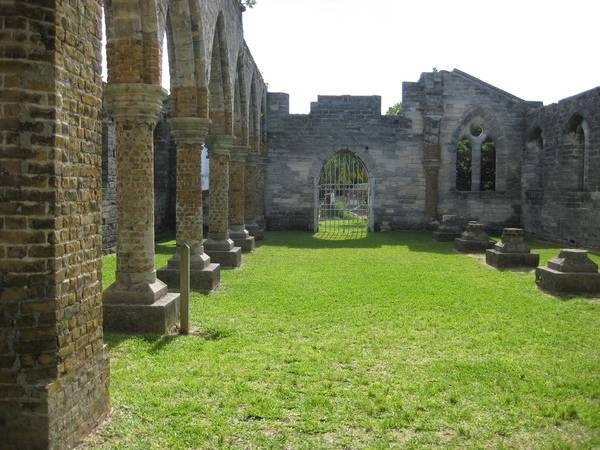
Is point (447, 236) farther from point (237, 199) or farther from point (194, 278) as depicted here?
point (194, 278)

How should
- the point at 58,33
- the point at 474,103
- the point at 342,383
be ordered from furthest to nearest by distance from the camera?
1. the point at 474,103
2. the point at 342,383
3. the point at 58,33

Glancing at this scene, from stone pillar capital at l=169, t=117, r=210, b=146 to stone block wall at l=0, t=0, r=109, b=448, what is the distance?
6080mm

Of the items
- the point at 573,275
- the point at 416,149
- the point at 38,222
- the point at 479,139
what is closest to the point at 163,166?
the point at 416,149

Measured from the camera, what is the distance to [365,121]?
23.4 m

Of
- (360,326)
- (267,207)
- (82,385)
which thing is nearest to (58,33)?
(82,385)

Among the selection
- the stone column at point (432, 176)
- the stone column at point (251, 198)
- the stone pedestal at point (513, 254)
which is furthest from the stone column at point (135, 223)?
the stone column at point (432, 176)

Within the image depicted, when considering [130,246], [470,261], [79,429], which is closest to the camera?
[79,429]

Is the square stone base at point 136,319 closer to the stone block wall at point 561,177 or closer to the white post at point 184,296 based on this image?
the white post at point 184,296

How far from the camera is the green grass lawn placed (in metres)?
4.34

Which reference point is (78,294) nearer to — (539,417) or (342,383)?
(342,383)

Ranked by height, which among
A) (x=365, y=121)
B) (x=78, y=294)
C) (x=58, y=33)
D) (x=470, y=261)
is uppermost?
(x=365, y=121)

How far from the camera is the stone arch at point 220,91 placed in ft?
42.0

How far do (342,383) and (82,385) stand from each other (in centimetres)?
234

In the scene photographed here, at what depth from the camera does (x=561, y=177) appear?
19500mm
